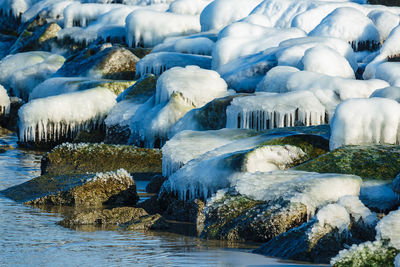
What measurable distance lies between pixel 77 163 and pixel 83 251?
5119 millimetres

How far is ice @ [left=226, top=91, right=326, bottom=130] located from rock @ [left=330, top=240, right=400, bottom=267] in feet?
21.3

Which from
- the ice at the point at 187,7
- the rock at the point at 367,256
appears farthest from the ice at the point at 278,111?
the ice at the point at 187,7

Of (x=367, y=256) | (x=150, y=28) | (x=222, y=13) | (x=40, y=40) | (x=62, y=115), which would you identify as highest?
(x=222, y=13)

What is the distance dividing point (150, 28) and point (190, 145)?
11.8 m

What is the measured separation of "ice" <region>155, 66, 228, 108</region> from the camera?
14.3m

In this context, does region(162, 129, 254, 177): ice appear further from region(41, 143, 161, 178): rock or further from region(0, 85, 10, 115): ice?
region(0, 85, 10, 115): ice

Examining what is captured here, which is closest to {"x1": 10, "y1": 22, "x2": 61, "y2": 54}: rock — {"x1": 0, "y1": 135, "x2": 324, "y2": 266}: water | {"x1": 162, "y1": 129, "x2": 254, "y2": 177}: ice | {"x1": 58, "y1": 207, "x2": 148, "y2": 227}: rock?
{"x1": 162, "y1": 129, "x2": 254, "y2": 177}: ice

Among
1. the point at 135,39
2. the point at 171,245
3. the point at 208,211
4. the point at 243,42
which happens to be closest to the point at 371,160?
the point at 208,211

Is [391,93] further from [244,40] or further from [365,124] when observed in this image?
[244,40]

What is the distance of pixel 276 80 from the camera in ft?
44.6

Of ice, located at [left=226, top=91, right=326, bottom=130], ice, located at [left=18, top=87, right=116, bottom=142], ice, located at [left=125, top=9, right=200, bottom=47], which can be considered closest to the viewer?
ice, located at [left=226, top=91, right=326, bottom=130]

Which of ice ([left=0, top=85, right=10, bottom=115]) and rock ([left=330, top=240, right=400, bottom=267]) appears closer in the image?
rock ([left=330, top=240, right=400, bottom=267])

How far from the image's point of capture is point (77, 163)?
11.5 m

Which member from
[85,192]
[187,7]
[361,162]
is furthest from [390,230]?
[187,7]
